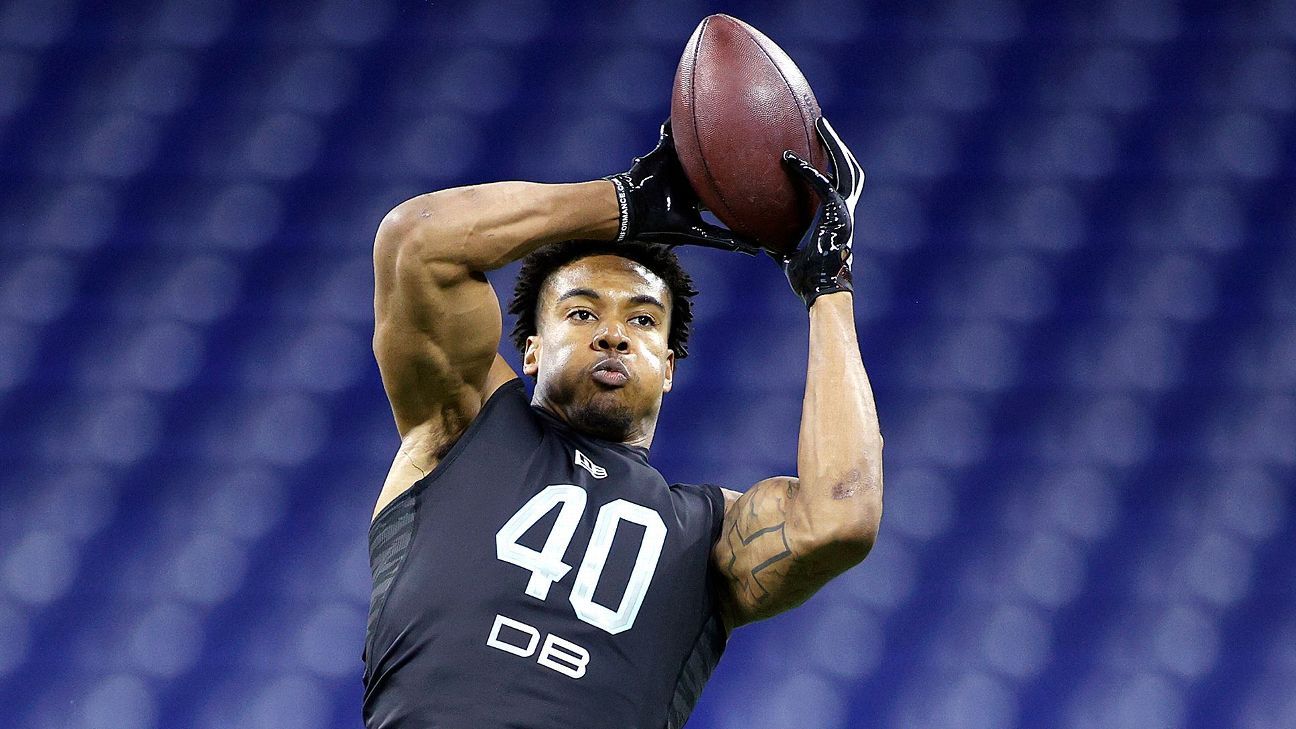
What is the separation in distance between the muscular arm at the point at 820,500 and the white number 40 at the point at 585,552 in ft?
0.32

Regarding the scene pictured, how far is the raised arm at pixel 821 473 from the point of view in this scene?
55.5 inches

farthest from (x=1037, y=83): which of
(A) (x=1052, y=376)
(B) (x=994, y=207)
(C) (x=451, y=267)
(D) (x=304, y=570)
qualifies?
(C) (x=451, y=267)

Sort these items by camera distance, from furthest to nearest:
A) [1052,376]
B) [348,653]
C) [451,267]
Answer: [1052,376], [348,653], [451,267]

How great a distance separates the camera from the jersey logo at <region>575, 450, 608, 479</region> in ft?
4.96

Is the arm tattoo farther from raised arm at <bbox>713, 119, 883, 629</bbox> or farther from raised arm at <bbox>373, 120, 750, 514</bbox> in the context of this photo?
raised arm at <bbox>373, 120, 750, 514</bbox>

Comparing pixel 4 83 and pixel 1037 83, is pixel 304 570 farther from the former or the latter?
pixel 1037 83

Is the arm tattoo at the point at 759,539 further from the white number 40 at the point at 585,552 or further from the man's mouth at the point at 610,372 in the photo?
the man's mouth at the point at 610,372

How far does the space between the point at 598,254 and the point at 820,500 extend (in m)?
0.40

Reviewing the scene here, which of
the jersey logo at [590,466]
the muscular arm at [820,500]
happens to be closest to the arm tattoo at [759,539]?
the muscular arm at [820,500]

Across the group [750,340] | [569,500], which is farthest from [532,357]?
[750,340]

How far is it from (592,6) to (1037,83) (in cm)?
99

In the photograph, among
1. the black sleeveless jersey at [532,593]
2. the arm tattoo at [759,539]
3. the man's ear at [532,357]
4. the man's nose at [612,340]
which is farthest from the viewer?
the man's ear at [532,357]

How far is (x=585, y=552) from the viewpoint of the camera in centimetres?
143

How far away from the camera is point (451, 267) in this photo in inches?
55.9
